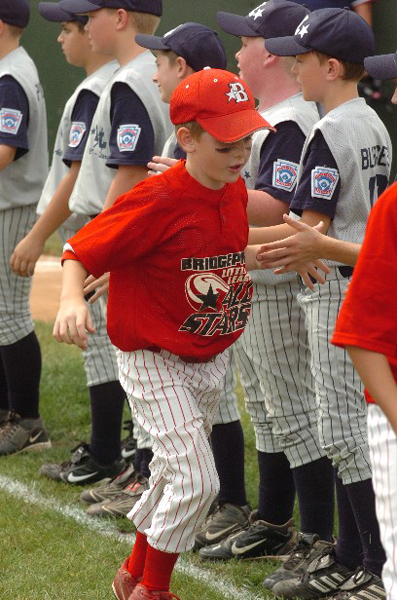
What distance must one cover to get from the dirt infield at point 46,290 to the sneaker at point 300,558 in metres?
4.86

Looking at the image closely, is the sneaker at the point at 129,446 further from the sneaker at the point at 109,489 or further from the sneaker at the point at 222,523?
the sneaker at the point at 222,523

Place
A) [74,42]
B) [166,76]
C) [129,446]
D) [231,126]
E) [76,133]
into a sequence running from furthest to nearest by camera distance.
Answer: [129,446] → [74,42] → [76,133] → [166,76] → [231,126]

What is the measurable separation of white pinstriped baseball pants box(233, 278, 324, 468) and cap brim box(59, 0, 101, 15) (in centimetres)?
160

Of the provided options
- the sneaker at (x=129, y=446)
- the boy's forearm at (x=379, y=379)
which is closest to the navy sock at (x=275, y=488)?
the sneaker at (x=129, y=446)

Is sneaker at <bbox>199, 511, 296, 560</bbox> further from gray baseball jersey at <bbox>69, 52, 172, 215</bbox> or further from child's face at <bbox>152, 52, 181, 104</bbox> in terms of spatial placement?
child's face at <bbox>152, 52, 181, 104</bbox>

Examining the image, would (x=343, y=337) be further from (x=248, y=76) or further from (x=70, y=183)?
(x=70, y=183)

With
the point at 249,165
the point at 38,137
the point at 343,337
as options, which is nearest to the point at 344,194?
the point at 249,165

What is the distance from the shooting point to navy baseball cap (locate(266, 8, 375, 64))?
3.56 m

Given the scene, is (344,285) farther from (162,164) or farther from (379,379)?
(379,379)

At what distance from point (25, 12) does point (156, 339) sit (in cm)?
279

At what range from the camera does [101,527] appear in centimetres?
441

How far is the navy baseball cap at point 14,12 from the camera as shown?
5422mm

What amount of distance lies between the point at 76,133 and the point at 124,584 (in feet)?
7.01

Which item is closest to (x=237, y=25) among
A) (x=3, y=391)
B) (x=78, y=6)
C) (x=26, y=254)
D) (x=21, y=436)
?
(x=78, y=6)
